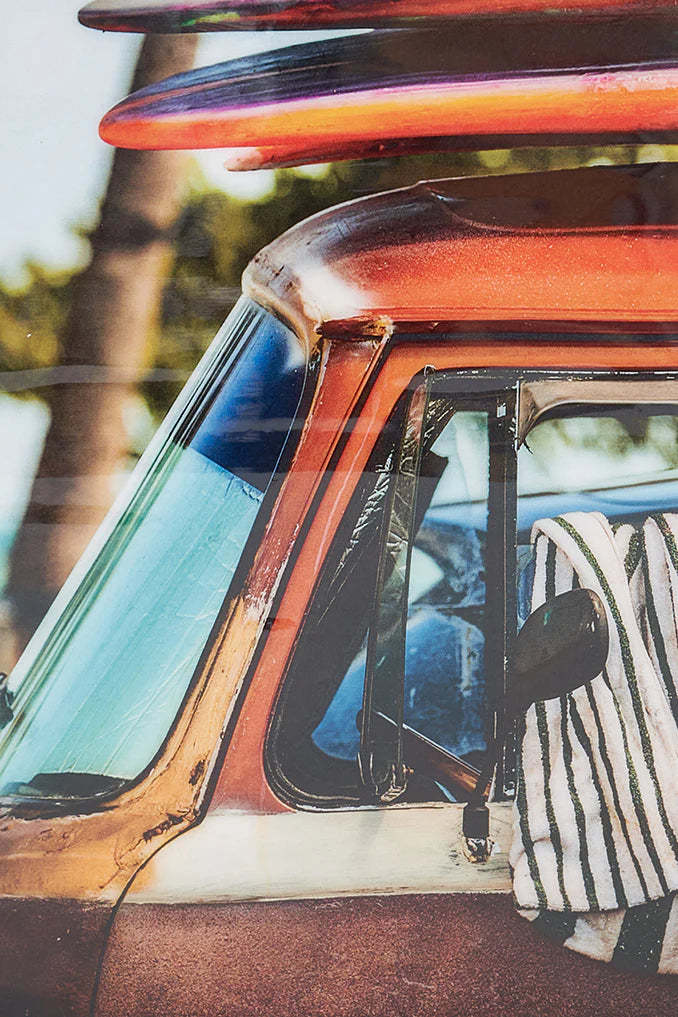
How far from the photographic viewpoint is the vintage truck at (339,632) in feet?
3.47

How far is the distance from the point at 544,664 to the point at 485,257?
55 cm

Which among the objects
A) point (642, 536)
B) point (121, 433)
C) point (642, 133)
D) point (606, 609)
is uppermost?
point (642, 133)

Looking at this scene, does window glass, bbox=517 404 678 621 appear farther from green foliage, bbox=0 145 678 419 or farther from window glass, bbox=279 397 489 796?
green foliage, bbox=0 145 678 419

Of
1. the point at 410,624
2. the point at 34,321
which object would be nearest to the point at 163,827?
the point at 410,624

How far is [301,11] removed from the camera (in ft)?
3.55

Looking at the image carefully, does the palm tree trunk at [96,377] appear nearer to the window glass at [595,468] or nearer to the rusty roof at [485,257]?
the rusty roof at [485,257]

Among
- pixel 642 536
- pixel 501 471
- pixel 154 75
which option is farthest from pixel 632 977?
pixel 154 75

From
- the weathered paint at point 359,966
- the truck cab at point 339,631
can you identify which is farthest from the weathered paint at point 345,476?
the weathered paint at point 359,966

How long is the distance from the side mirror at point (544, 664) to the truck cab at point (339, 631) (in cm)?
2

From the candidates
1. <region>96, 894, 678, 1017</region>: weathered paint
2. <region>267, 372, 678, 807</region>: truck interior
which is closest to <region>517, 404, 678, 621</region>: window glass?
<region>267, 372, 678, 807</region>: truck interior

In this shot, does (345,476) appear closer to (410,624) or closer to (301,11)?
(410,624)

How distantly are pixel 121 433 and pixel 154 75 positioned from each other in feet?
1.59

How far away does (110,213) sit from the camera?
3.59 ft

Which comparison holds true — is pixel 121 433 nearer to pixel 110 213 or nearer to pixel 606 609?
pixel 110 213
